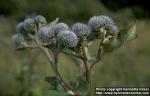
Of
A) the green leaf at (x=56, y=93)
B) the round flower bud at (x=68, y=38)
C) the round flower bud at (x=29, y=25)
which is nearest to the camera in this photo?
the round flower bud at (x=68, y=38)

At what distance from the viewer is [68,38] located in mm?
2002

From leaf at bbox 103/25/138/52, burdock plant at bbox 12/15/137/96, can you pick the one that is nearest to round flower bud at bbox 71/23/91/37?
burdock plant at bbox 12/15/137/96

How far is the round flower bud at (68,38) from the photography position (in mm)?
2020

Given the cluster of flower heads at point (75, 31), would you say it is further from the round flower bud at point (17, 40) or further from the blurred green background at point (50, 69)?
the blurred green background at point (50, 69)

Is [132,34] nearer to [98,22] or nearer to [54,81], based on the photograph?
[98,22]

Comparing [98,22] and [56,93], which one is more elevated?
[98,22]

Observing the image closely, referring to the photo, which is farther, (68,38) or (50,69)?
(50,69)

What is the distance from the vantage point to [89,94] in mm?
2150

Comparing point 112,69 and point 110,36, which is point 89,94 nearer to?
point 110,36

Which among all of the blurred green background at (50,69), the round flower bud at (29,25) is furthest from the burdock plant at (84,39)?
the blurred green background at (50,69)

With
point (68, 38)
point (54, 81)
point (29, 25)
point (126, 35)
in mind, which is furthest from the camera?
point (29, 25)

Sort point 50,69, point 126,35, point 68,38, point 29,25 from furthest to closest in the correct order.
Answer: point 50,69
point 29,25
point 126,35
point 68,38

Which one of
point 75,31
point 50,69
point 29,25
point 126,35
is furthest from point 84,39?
point 50,69

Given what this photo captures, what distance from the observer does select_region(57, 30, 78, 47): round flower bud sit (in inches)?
79.5
